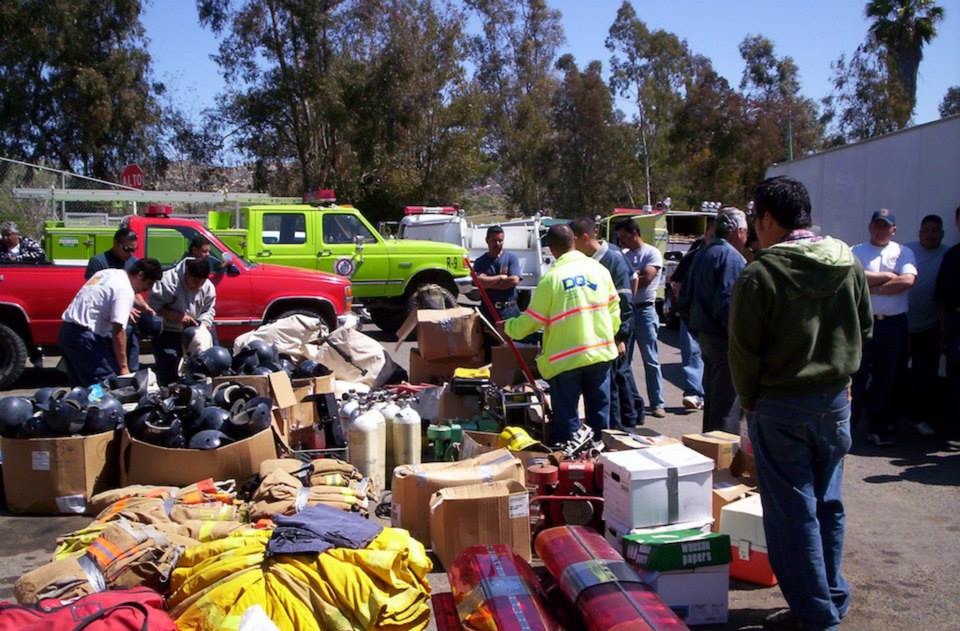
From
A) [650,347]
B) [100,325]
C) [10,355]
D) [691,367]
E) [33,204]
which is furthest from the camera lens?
[33,204]

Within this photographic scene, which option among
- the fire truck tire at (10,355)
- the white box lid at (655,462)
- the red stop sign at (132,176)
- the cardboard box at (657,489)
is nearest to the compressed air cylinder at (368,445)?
the white box lid at (655,462)

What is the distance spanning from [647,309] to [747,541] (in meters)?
4.40

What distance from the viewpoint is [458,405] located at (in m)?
7.08

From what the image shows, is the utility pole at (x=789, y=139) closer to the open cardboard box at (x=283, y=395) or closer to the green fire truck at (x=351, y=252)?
the green fire truck at (x=351, y=252)

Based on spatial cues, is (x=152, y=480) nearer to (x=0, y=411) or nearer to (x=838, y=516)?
(x=0, y=411)

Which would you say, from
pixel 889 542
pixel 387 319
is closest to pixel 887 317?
pixel 889 542

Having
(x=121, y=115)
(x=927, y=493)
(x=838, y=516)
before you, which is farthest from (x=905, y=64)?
(x=838, y=516)

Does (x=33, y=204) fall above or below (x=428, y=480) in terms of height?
above

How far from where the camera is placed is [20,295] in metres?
9.95

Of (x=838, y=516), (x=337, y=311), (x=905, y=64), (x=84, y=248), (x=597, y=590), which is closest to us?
(x=597, y=590)

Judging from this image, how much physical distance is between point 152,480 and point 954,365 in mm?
6528

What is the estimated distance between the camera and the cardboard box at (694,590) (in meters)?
3.99

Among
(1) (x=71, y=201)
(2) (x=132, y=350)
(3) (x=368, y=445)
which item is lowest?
(3) (x=368, y=445)

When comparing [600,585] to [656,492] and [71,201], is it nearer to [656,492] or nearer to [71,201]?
[656,492]
